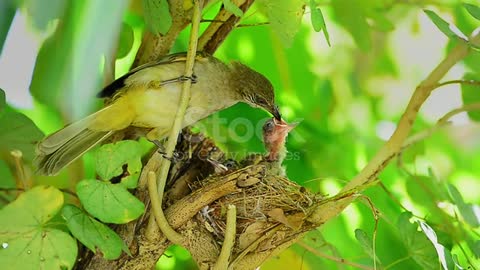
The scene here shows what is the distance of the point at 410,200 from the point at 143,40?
0.86 metres

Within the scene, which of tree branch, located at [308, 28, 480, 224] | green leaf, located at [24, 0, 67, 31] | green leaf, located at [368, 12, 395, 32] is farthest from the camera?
green leaf, located at [368, 12, 395, 32]

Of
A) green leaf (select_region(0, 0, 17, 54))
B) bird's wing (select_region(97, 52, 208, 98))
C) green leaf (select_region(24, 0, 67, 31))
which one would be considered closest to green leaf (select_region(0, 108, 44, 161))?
bird's wing (select_region(97, 52, 208, 98))

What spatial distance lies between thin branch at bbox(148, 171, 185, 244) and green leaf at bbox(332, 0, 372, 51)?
0.72m

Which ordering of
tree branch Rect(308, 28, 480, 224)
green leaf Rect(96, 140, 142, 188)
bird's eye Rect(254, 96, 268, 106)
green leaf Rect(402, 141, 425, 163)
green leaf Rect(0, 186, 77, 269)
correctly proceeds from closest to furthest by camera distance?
green leaf Rect(0, 186, 77, 269) < green leaf Rect(96, 140, 142, 188) < tree branch Rect(308, 28, 480, 224) < bird's eye Rect(254, 96, 268, 106) < green leaf Rect(402, 141, 425, 163)

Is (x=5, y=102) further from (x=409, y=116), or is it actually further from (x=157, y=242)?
(x=409, y=116)

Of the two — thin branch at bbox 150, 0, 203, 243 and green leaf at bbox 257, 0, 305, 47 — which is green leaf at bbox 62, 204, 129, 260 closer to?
thin branch at bbox 150, 0, 203, 243

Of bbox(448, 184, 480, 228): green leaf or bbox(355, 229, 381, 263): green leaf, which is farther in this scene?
bbox(448, 184, 480, 228): green leaf

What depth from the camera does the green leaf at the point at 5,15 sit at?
2.69 feet

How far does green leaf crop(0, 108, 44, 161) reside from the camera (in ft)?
5.51

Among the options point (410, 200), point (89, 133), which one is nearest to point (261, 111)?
point (410, 200)

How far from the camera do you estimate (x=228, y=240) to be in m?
1.59

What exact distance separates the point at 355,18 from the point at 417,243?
0.61 m

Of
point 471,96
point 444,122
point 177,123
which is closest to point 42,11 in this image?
point 177,123

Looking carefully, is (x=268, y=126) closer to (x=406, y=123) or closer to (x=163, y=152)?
(x=406, y=123)
